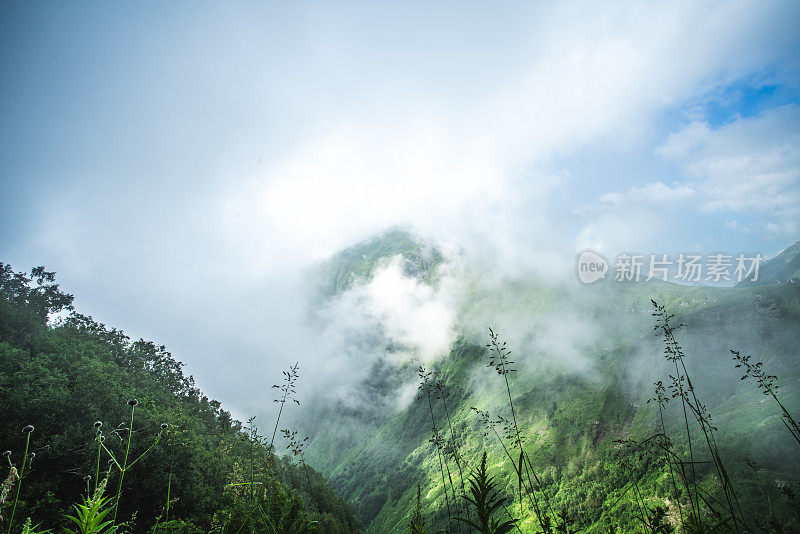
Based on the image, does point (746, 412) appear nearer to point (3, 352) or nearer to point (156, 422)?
point (156, 422)

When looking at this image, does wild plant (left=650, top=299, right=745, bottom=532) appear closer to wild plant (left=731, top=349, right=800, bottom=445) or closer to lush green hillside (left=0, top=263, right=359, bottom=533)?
wild plant (left=731, top=349, right=800, bottom=445)

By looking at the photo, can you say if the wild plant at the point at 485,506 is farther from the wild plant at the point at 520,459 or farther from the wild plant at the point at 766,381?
the wild plant at the point at 766,381

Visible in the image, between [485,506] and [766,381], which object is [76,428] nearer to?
[485,506]

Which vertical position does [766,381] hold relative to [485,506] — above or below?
above

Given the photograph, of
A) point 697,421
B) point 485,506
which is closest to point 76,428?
A: point 485,506

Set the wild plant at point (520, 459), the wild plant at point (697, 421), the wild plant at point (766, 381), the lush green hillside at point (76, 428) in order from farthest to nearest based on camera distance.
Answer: the lush green hillside at point (76, 428), the wild plant at point (766, 381), the wild plant at point (697, 421), the wild plant at point (520, 459)

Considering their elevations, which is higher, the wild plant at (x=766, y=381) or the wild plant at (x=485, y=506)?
the wild plant at (x=766, y=381)

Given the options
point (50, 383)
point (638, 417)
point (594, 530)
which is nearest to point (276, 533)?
point (50, 383)

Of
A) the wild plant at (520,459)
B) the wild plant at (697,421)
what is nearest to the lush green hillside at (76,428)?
the wild plant at (520,459)

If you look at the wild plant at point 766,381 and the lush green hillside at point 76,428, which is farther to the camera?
the lush green hillside at point 76,428

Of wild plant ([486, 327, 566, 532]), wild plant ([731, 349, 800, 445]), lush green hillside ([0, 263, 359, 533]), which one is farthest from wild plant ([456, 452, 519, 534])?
lush green hillside ([0, 263, 359, 533])

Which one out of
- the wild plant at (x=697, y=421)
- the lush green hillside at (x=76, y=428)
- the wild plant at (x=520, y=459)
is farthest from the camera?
the lush green hillside at (x=76, y=428)

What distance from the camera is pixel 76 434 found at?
32375 millimetres

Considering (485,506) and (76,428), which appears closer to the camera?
(485,506)
